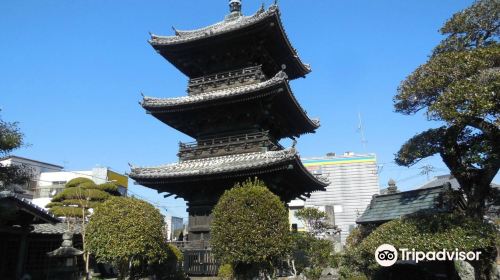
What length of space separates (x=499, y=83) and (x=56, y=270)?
24.0m

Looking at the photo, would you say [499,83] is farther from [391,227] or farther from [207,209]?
[207,209]

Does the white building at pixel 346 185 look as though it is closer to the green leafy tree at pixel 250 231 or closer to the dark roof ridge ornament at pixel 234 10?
the dark roof ridge ornament at pixel 234 10

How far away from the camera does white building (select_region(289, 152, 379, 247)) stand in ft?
202

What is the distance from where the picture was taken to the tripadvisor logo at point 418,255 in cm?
1189

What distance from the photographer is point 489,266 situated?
1231 centimetres

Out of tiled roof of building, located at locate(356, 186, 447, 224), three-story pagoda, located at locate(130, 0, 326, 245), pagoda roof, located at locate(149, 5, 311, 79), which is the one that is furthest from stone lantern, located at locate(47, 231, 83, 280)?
tiled roof of building, located at locate(356, 186, 447, 224)

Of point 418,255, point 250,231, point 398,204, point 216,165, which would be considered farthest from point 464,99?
point 216,165

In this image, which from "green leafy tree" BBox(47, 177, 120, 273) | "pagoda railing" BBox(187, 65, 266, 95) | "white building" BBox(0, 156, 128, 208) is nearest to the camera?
"pagoda railing" BBox(187, 65, 266, 95)

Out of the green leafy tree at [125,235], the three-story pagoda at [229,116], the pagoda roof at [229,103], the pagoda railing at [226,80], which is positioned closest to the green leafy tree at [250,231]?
the green leafy tree at [125,235]

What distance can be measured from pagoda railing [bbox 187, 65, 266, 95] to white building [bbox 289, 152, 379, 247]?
4005cm

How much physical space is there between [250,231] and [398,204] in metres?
10.6

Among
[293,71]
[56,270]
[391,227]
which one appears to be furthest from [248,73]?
[56,270]

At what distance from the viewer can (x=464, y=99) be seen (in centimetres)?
1170

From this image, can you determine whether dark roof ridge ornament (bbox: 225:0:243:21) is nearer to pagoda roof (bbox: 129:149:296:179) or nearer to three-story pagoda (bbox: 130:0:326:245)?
three-story pagoda (bbox: 130:0:326:245)
